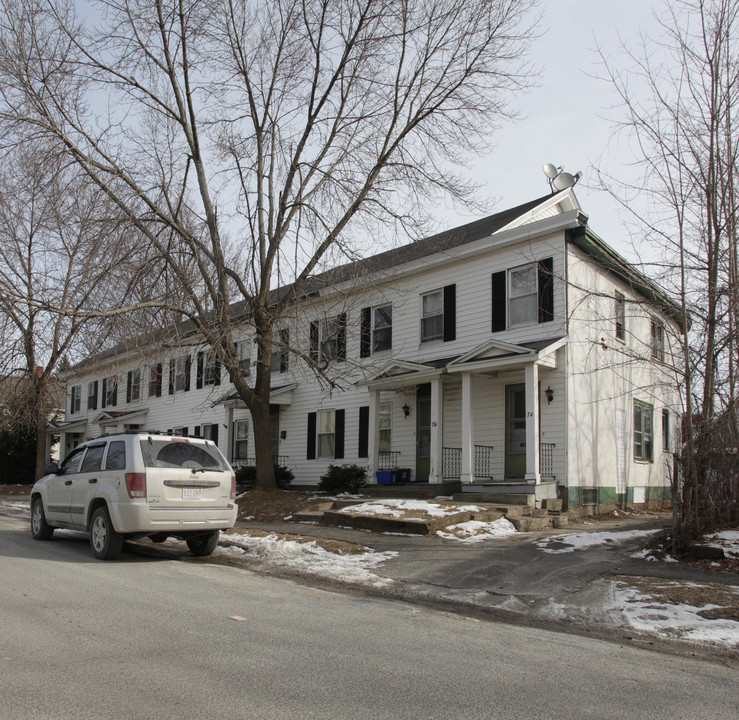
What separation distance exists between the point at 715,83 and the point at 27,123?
12.8 m

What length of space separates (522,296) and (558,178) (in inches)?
235

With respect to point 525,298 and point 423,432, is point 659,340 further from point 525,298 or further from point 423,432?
point 423,432

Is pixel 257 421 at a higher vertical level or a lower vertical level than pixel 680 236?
lower

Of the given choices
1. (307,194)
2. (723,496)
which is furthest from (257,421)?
(723,496)

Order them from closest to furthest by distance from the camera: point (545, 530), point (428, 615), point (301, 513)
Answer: point (428, 615)
point (545, 530)
point (301, 513)

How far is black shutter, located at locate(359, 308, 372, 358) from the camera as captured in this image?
19719mm

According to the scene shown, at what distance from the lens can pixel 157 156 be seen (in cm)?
1583

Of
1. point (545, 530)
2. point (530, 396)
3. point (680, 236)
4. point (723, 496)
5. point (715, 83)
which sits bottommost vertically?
point (545, 530)

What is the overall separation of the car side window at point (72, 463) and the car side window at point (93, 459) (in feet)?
0.75

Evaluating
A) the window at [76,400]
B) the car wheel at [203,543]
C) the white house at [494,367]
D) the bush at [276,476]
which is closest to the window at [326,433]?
the white house at [494,367]

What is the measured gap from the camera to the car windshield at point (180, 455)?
9.07m

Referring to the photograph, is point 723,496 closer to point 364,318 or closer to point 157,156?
point 364,318

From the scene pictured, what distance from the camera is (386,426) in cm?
1933

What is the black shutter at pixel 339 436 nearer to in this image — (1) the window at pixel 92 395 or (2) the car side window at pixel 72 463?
(2) the car side window at pixel 72 463
